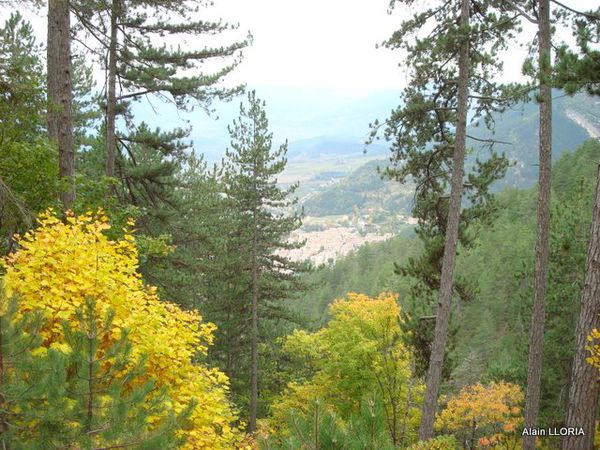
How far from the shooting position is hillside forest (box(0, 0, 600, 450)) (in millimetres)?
3635

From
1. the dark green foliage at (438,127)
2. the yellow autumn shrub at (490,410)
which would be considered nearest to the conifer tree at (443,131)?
the dark green foliage at (438,127)

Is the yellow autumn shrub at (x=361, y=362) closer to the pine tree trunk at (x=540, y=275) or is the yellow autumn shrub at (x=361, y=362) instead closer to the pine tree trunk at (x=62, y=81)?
the pine tree trunk at (x=540, y=275)

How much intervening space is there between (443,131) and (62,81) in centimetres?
677

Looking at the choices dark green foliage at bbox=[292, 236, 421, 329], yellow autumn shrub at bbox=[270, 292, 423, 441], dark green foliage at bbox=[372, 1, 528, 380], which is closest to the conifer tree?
dark green foliage at bbox=[372, 1, 528, 380]

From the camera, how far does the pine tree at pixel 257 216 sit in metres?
17.6

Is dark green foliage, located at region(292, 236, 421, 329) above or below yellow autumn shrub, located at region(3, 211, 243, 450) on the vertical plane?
below

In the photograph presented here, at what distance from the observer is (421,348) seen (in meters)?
10.8

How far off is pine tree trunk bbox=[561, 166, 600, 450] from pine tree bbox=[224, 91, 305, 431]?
12.5m

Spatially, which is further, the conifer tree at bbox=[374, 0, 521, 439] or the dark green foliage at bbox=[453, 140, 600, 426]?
the dark green foliage at bbox=[453, 140, 600, 426]

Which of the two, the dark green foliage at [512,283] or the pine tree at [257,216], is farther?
the pine tree at [257,216]

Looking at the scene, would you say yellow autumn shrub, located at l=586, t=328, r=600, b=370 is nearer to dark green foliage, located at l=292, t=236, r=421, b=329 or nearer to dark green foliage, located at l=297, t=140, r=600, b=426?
dark green foliage, located at l=297, t=140, r=600, b=426

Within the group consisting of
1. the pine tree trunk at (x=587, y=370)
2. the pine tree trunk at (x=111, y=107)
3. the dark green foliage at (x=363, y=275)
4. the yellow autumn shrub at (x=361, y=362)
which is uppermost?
the pine tree trunk at (x=111, y=107)

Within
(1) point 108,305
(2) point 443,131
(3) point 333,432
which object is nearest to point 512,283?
(2) point 443,131

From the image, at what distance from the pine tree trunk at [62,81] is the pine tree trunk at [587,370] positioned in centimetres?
696
